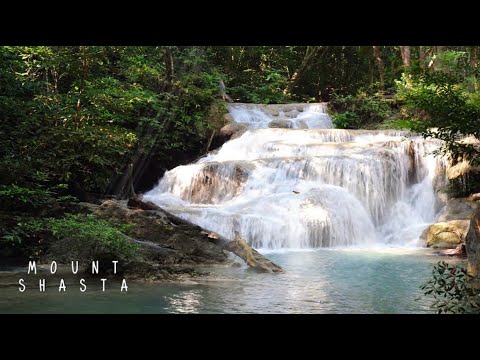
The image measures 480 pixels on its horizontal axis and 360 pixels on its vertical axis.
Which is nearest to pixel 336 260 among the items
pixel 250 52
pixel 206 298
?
pixel 206 298

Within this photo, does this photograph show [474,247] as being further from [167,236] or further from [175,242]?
[167,236]

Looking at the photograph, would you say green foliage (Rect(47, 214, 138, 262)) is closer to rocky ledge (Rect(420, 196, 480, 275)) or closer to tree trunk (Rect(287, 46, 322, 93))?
rocky ledge (Rect(420, 196, 480, 275))

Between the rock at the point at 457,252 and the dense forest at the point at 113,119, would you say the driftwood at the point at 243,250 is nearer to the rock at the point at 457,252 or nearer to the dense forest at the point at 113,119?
the dense forest at the point at 113,119

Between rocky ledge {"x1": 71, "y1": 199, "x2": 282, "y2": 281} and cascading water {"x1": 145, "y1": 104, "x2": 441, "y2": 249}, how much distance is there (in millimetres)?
1695

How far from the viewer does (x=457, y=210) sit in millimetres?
9203

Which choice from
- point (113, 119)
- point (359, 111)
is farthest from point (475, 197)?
point (359, 111)

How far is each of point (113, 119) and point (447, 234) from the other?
545 cm

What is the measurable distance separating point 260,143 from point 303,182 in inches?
Answer: 118

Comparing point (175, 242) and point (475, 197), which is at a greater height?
point (475, 197)

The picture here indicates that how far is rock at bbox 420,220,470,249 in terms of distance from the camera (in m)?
8.04

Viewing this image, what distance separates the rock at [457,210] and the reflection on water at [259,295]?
2963 mm

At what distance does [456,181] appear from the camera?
9867 mm

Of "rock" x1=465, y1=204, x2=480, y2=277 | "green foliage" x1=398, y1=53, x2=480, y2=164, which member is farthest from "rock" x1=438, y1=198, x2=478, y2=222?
"rock" x1=465, y1=204, x2=480, y2=277
